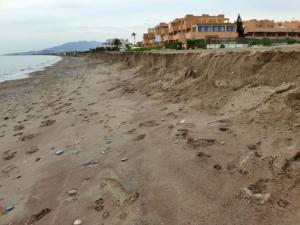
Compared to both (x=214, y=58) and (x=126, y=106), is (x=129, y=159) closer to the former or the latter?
(x=126, y=106)

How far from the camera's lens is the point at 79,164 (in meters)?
5.42

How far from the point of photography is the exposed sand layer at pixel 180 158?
355 centimetres

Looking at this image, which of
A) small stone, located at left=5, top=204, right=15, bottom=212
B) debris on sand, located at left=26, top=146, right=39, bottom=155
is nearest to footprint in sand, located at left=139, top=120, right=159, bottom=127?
debris on sand, located at left=26, top=146, right=39, bottom=155

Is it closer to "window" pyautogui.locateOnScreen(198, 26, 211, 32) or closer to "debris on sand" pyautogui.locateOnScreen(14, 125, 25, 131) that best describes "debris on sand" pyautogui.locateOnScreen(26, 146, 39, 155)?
"debris on sand" pyautogui.locateOnScreen(14, 125, 25, 131)

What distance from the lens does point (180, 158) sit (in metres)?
4.70

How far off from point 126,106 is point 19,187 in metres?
4.71

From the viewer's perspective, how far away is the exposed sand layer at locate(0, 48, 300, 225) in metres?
3.55

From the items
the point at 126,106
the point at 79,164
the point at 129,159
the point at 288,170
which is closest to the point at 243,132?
the point at 288,170

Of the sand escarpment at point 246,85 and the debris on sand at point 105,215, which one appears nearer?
the debris on sand at point 105,215

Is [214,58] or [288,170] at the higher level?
[214,58]

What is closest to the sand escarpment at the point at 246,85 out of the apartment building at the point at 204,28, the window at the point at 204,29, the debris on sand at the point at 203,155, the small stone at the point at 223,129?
the small stone at the point at 223,129

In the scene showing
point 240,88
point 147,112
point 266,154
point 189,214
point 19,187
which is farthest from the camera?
point 147,112

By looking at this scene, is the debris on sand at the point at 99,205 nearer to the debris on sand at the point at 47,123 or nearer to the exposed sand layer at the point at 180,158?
the exposed sand layer at the point at 180,158

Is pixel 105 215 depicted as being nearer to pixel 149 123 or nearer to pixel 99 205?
pixel 99 205
